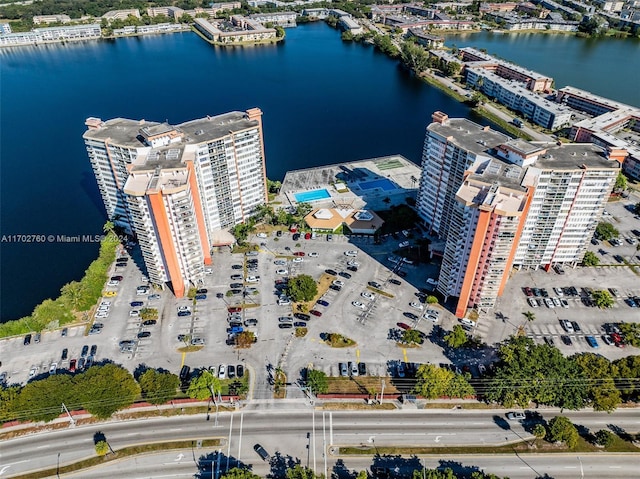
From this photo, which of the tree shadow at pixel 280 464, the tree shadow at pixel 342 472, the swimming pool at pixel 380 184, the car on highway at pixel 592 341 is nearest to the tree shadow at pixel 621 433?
the car on highway at pixel 592 341

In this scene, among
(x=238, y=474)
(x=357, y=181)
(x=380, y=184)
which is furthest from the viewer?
(x=357, y=181)

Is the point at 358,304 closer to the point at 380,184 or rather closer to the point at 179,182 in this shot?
the point at 179,182

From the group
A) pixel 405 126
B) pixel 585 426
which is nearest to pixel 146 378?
pixel 585 426

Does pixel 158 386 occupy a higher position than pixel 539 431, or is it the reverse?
pixel 158 386

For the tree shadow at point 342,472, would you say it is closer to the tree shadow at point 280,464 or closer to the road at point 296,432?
the road at point 296,432

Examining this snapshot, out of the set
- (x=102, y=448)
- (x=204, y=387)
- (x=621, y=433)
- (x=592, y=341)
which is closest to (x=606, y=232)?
(x=592, y=341)

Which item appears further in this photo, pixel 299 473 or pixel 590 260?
pixel 590 260

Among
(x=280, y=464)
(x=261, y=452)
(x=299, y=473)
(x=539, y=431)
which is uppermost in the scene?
(x=299, y=473)
